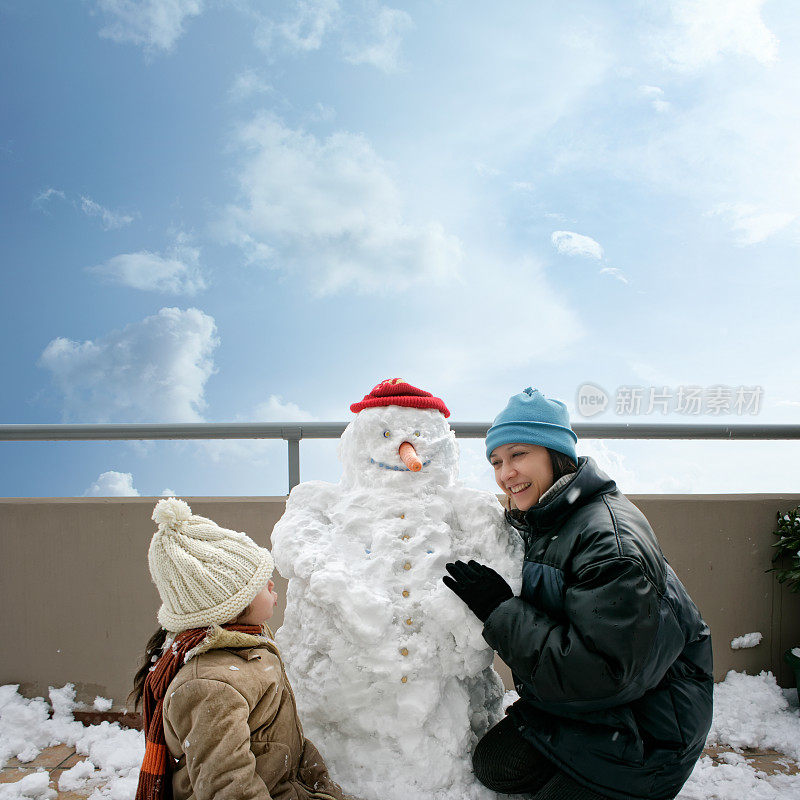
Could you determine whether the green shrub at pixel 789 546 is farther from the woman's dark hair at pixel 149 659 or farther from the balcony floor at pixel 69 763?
the woman's dark hair at pixel 149 659

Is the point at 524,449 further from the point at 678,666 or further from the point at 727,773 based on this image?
the point at 727,773

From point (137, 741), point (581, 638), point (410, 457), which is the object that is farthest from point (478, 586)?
point (137, 741)

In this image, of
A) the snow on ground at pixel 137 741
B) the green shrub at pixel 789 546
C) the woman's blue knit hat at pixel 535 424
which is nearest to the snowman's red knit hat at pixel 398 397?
the woman's blue knit hat at pixel 535 424

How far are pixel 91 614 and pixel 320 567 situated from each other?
6.42 ft

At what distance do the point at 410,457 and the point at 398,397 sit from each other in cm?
21

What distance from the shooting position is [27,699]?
325 centimetres

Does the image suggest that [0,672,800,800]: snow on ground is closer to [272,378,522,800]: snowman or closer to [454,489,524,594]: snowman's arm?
[272,378,522,800]: snowman

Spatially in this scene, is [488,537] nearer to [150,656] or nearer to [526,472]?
[526,472]

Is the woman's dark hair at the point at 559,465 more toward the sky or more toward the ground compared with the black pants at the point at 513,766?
more toward the sky

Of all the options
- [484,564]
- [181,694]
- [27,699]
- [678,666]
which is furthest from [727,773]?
[27,699]

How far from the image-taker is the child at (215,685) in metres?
1.49

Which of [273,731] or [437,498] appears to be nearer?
[273,731]

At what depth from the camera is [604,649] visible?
61.8 inches

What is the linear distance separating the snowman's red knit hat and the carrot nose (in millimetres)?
136
